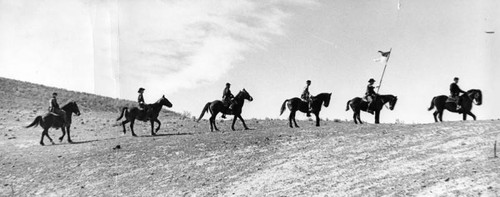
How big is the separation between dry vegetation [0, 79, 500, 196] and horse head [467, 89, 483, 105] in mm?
4331

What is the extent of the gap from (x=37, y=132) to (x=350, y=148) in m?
20.0

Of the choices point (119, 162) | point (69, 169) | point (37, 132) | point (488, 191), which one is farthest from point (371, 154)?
point (37, 132)

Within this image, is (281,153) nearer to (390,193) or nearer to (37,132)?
(390,193)

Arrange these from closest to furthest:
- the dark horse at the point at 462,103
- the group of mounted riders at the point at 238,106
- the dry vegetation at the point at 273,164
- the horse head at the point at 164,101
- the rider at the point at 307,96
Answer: the dry vegetation at the point at 273,164
the dark horse at the point at 462,103
the group of mounted riders at the point at 238,106
the rider at the point at 307,96
the horse head at the point at 164,101

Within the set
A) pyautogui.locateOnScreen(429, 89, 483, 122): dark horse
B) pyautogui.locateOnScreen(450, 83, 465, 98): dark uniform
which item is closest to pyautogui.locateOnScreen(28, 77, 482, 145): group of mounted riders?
pyautogui.locateOnScreen(429, 89, 483, 122): dark horse

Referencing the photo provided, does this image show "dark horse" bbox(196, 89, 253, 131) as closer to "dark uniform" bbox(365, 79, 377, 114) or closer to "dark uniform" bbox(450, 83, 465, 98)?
"dark uniform" bbox(365, 79, 377, 114)

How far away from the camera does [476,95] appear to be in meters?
25.7

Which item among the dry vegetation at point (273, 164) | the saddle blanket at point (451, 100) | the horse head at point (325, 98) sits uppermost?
the horse head at point (325, 98)

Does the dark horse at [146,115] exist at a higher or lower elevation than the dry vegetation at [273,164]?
higher

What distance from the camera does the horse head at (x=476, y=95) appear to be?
25656 mm

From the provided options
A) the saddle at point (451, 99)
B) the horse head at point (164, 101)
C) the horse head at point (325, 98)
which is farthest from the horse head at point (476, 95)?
the horse head at point (164, 101)

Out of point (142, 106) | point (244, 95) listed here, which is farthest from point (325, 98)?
point (142, 106)

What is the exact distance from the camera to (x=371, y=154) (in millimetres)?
17812

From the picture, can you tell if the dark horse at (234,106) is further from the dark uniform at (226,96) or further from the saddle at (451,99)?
the saddle at (451,99)
